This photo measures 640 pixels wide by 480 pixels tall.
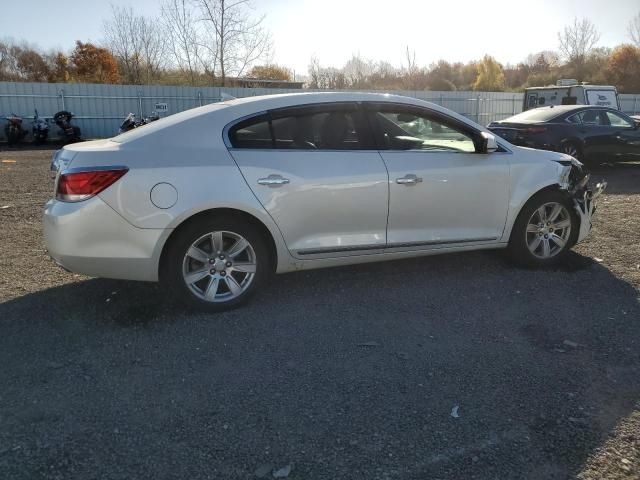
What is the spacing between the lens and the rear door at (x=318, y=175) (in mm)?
4258

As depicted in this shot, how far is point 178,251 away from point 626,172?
11.8 m

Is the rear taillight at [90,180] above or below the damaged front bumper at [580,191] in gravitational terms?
above

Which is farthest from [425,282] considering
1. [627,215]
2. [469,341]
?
[627,215]

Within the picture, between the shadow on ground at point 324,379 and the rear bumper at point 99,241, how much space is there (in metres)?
0.40

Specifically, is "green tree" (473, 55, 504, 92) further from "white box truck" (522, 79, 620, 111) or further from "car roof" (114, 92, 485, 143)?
"car roof" (114, 92, 485, 143)

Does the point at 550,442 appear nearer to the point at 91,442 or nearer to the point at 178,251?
the point at 91,442

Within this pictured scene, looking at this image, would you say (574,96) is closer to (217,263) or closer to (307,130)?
(307,130)

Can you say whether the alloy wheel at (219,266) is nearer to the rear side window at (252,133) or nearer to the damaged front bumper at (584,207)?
the rear side window at (252,133)

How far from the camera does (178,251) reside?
4070mm

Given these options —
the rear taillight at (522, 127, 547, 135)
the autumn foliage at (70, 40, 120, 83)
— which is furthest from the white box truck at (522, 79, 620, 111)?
the autumn foliage at (70, 40, 120, 83)

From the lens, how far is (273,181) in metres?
4.23

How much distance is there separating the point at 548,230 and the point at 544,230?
47 millimetres

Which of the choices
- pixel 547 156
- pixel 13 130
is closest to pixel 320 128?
pixel 547 156

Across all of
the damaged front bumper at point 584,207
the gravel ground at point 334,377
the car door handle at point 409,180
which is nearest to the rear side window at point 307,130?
the car door handle at point 409,180
